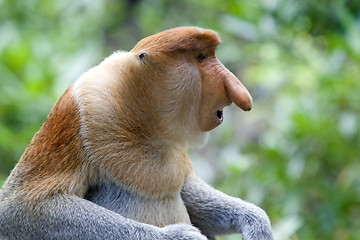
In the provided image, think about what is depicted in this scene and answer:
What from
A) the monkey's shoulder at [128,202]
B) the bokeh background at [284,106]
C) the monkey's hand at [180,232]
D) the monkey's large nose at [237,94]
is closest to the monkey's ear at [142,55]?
the monkey's large nose at [237,94]

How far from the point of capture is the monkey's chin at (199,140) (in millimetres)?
2248

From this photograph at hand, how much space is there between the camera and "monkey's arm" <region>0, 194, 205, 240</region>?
6.53 ft

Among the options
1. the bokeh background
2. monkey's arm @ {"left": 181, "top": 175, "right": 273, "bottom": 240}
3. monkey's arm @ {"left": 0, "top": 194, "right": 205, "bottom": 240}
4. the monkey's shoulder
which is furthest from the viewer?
the bokeh background

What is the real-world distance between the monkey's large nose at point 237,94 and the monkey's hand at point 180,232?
510 mm

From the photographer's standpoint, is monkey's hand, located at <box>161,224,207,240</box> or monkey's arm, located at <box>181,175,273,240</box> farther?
monkey's arm, located at <box>181,175,273,240</box>

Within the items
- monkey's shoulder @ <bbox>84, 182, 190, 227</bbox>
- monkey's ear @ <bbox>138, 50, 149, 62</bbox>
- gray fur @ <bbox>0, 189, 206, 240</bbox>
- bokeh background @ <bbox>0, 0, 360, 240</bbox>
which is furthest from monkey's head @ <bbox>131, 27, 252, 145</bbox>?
bokeh background @ <bbox>0, 0, 360, 240</bbox>

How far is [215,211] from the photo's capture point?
2.49 meters

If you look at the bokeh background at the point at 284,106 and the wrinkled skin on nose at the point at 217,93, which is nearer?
the wrinkled skin on nose at the point at 217,93

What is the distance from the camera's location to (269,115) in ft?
21.0

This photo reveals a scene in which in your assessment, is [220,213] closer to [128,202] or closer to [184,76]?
[128,202]

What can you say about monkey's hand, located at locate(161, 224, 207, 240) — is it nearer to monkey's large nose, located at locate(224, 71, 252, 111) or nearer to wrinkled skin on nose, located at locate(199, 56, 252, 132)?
wrinkled skin on nose, located at locate(199, 56, 252, 132)

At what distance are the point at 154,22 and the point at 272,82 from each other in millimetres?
2876

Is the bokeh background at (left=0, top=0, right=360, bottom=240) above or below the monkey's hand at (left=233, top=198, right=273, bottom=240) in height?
above

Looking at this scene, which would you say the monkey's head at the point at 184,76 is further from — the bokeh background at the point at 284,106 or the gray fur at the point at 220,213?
the bokeh background at the point at 284,106
